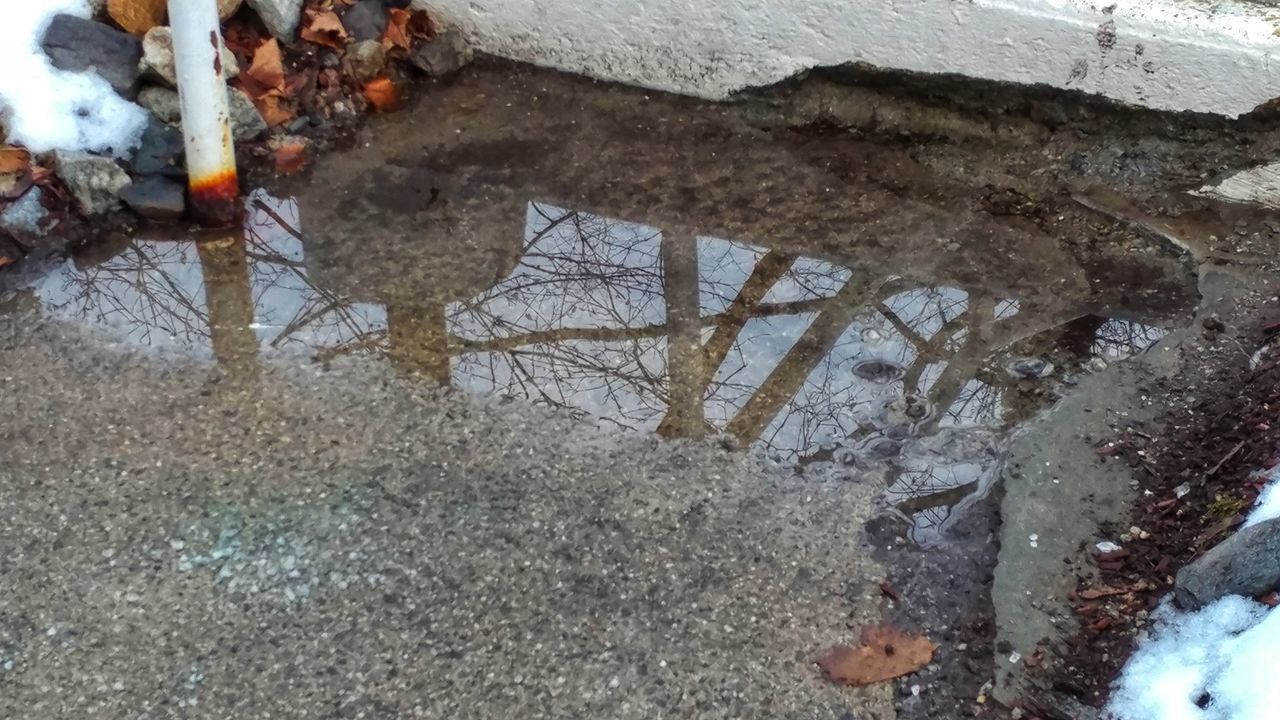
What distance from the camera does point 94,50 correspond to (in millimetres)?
3523

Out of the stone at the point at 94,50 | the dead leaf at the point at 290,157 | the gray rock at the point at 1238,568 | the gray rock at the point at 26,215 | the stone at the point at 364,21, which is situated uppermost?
the stone at the point at 364,21

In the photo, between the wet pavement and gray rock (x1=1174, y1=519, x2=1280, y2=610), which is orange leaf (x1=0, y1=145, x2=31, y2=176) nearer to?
the wet pavement

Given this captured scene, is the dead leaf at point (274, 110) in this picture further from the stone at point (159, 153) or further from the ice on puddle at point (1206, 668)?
the ice on puddle at point (1206, 668)

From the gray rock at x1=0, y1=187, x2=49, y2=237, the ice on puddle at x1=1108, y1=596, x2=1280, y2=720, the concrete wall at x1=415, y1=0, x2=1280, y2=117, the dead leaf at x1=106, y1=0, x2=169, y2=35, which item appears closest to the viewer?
the ice on puddle at x1=1108, y1=596, x2=1280, y2=720

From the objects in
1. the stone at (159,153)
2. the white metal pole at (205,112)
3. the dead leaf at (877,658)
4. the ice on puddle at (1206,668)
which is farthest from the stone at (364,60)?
the ice on puddle at (1206,668)

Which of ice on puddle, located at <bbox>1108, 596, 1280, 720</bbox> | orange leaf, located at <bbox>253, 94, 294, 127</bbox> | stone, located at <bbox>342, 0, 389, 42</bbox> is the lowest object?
ice on puddle, located at <bbox>1108, 596, 1280, 720</bbox>

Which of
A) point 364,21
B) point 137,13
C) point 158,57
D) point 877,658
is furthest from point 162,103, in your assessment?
point 877,658

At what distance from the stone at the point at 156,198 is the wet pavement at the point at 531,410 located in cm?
7

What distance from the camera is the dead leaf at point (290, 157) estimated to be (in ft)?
12.0

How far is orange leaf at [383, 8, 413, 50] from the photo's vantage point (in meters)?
4.02

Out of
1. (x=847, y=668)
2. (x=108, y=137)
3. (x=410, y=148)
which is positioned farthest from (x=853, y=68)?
(x=108, y=137)

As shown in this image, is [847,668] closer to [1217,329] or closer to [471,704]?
[471,704]

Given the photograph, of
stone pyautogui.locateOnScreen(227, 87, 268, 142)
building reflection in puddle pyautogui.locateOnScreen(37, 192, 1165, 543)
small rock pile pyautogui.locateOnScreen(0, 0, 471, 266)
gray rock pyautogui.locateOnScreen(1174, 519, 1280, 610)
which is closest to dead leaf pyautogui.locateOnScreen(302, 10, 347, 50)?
small rock pile pyautogui.locateOnScreen(0, 0, 471, 266)

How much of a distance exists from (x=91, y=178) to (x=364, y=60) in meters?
1.07
